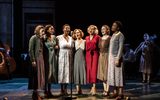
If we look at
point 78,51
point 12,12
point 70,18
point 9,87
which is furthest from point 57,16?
point 78,51

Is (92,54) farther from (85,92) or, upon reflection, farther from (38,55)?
(38,55)

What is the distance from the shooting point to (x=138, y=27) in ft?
75.5

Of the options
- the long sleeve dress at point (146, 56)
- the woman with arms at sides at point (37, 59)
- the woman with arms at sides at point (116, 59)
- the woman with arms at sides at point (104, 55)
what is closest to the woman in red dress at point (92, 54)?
the woman with arms at sides at point (104, 55)

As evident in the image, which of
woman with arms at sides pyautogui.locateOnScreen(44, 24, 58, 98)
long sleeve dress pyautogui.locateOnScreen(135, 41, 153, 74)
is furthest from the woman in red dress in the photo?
long sleeve dress pyautogui.locateOnScreen(135, 41, 153, 74)

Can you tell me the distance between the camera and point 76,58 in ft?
43.8

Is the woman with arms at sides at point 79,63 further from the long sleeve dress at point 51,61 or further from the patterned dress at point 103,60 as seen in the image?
the long sleeve dress at point 51,61

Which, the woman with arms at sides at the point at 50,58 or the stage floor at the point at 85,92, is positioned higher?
the woman with arms at sides at the point at 50,58

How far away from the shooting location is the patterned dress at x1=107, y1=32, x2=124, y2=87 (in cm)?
1241

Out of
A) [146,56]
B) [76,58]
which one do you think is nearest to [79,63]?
[76,58]

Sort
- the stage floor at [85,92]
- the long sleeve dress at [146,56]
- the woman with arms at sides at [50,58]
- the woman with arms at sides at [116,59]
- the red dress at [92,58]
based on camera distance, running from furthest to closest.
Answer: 1. the long sleeve dress at [146,56]
2. the red dress at [92,58]
3. the stage floor at [85,92]
4. the woman with arms at sides at [50,58]
5. the woman with arms at sides at [116,59]

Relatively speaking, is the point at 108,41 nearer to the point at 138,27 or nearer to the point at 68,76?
the point at 68,76

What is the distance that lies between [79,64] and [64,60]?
0.48 metres

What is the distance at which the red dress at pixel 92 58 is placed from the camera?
13.3 meters

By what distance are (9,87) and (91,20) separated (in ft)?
23.5
